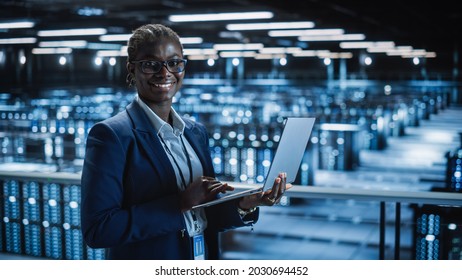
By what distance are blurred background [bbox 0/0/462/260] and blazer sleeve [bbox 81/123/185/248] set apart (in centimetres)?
37

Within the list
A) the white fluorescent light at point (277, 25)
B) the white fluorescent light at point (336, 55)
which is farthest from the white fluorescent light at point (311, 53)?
the white fluorescent light at point (277, 25)

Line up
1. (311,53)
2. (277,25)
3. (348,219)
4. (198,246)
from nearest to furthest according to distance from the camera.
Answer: (198,246), (348,219), (277,25), (311,53)

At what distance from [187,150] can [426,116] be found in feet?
70.9

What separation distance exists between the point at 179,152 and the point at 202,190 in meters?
0.17

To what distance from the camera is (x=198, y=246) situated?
1.48 meters

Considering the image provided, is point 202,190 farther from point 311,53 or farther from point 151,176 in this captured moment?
point 311,53

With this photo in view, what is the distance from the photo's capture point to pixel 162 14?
33.7 ft

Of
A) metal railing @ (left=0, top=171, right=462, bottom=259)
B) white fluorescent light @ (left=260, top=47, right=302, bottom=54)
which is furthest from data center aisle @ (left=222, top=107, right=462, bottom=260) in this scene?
white fluorescent light @ (left=260, top=47, right=302, bottom=54)

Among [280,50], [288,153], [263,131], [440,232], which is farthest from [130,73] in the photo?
[280,50]

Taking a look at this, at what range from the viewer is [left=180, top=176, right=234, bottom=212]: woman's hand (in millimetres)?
1286

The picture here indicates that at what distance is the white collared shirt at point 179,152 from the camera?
4.51 ft

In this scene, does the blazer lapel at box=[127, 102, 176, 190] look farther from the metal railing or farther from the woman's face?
the metal railing

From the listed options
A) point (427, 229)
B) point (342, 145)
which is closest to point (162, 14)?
point (342, 145)

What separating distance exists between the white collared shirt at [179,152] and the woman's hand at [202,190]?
8 centimetres
